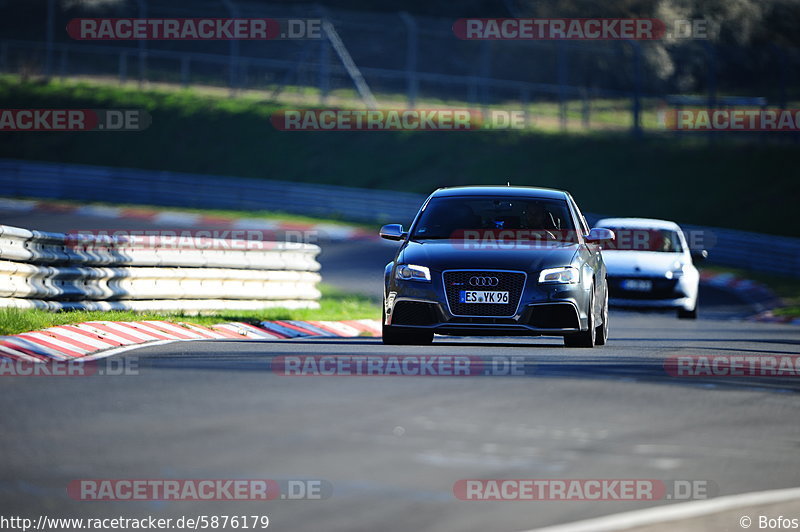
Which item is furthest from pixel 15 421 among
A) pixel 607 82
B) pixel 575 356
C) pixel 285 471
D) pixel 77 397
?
pixel 607 82

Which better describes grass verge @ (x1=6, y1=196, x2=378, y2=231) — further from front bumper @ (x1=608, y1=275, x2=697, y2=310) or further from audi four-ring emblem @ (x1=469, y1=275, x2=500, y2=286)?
audi four-ring emblem @ (x1=469, y1=275, x2=500, y2=286)

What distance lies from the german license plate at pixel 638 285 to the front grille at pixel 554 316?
31.6 ft

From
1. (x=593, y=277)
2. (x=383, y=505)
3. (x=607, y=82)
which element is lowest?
(x=383, y=505)

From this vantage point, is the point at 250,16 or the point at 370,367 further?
the point at 250,16

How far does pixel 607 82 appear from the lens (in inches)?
1930

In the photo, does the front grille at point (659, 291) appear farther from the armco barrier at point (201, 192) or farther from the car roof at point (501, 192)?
the armco barrier at point (201, 192)

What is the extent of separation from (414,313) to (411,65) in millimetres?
30551

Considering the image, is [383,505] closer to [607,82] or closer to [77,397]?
[77,397]

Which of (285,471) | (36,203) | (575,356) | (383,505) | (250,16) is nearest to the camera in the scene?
(383,505)

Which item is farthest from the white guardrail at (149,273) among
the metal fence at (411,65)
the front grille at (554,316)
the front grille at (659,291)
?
the metal fence at (411,65)

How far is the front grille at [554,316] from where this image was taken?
13242 mm

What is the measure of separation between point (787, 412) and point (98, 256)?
8.05 metres

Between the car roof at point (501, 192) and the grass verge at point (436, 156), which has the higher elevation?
the grass verge at point (436, 156)

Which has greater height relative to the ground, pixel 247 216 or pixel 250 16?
pixel 250 16
